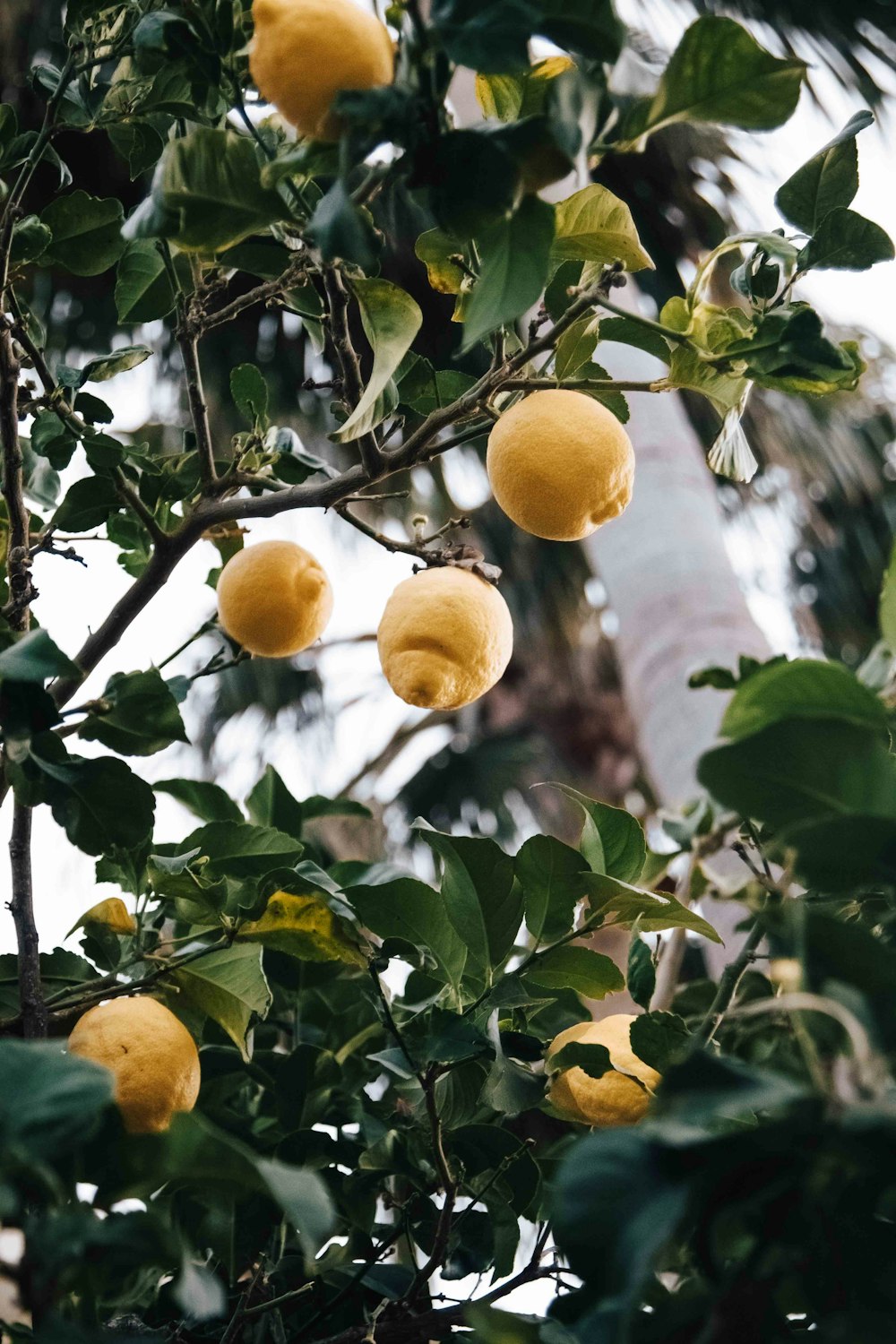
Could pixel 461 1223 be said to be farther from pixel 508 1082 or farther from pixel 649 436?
pixel 649 436

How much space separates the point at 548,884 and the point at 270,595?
0.26m

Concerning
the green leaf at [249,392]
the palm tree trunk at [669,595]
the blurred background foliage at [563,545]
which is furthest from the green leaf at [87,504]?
the blurred background foliage at [563,545]

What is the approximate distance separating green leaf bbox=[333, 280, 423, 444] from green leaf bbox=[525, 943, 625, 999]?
315mm

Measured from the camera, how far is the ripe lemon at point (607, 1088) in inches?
24.8

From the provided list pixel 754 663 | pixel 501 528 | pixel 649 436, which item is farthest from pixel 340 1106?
pixel 501 528

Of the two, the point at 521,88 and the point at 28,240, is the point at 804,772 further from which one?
the point at 28,240

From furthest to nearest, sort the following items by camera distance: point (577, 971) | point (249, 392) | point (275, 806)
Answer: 1. point (275, 806)
2. point (249, 392)
3. point (577, 971)

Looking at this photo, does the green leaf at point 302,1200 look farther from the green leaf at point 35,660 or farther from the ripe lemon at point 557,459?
the ripe lemon at point 557,459

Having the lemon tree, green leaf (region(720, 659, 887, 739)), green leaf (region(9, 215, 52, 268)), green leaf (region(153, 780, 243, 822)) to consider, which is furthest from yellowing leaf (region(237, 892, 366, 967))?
green leaf (region(9, 215, 52, 268))

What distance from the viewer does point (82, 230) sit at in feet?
2.48

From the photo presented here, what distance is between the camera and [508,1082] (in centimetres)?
62

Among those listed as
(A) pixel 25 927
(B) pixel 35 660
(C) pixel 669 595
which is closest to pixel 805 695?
(B) pixel 35 660

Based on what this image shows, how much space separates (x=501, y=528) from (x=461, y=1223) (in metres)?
3.14

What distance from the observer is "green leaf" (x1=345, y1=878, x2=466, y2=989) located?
65cm
